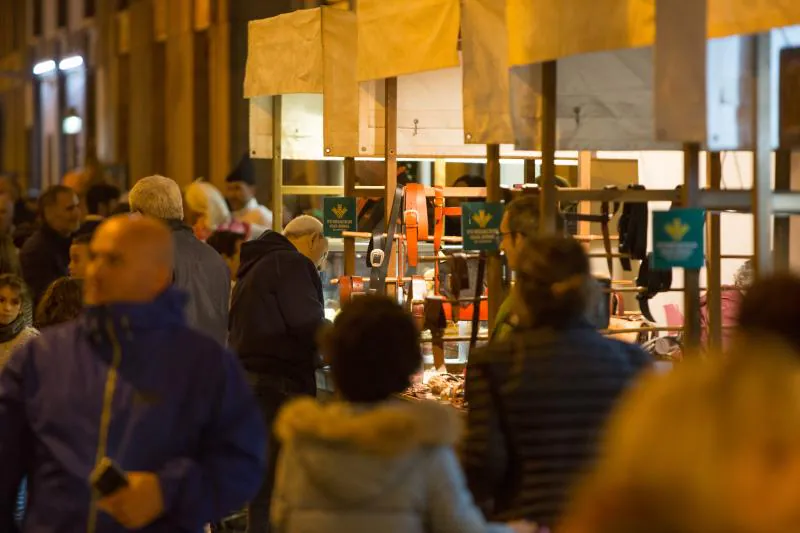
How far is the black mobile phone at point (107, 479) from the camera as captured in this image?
3.28m

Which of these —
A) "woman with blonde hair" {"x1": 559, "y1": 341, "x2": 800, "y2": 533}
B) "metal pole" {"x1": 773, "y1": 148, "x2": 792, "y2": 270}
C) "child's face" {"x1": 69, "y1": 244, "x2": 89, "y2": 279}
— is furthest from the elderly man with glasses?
"woman with blonde hair" {"x1": 559, "y1": 341, "x2": 800, "y2": 533}

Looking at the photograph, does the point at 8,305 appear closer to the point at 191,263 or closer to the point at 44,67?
the point at 191,263

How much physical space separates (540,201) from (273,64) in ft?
11.6

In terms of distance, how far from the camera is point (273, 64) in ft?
27.8

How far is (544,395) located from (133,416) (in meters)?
1.02

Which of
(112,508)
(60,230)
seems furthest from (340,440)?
(60,230)

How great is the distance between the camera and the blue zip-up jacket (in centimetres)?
341

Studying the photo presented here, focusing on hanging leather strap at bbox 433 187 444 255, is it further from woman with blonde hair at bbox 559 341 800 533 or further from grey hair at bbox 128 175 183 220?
woman with blonde hair at bbox 559 341 800 533

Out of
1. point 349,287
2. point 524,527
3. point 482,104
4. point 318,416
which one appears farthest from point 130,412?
point 349,287

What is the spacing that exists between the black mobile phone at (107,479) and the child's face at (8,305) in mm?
3433

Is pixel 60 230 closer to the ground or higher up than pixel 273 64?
closer to the ground

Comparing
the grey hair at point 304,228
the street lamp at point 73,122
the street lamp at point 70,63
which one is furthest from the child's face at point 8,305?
the street lamp at point 73,122

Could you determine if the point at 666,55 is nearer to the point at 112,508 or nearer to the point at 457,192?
the point at 112,508

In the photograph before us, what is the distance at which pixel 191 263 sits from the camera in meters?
6.89
